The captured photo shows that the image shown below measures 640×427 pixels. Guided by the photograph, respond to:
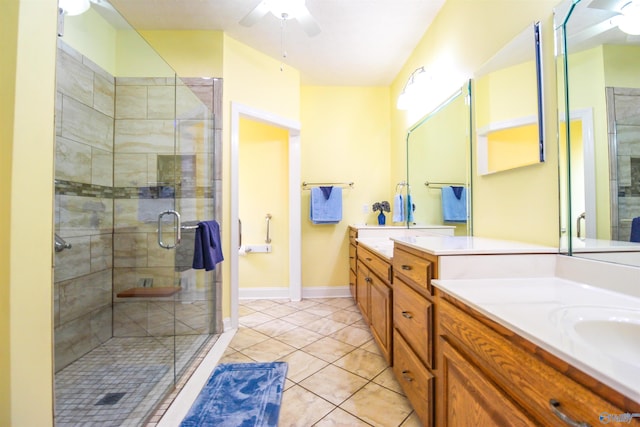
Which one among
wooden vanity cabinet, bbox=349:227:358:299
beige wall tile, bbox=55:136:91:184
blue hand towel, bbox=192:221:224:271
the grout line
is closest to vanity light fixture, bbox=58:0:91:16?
beige wall tile, bbox=55:136:91:184

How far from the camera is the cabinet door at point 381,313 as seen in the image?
161 cm

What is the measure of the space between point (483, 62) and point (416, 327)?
5.11 feet

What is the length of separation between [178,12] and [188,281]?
7.29 ft

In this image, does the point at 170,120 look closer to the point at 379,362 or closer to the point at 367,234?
the point at 367,234

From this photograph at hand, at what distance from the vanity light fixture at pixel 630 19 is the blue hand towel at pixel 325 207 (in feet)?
7.76

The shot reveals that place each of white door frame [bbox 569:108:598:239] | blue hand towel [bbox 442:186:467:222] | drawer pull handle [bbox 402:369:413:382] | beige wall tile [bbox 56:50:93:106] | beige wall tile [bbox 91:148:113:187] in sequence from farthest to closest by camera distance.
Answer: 1. beige wall tile [bbox 91:148:113:187]
2. blue hand towel [bbox 442:186:467:222]
3. beige wall tile [bbox 56:50:93:106]
4. drawer pull handle [bbox 402:369:413:382]
5. white door frame [bbox 569:108:598:239]

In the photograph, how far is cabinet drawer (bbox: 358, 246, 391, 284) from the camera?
163 centimetres

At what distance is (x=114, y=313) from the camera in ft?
6.37

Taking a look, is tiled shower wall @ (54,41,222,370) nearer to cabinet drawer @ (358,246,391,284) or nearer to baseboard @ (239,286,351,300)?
baseboard @ (239,286,351,300)

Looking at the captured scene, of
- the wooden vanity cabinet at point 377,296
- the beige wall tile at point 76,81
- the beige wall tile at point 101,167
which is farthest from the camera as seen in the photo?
the beige wall tile at point 101,167

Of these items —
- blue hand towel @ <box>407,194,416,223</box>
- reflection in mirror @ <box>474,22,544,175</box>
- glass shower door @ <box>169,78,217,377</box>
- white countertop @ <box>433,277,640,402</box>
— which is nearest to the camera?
white countertop @ <box>433,277,640,402</box>

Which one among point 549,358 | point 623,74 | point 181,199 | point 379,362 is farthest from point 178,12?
point 379,362

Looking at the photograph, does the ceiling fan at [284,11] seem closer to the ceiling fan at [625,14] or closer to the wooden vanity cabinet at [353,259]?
the ceiling fan at [625,14]

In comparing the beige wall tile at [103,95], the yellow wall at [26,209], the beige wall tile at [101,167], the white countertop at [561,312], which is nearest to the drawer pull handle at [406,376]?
the white countertop at [561,312]
